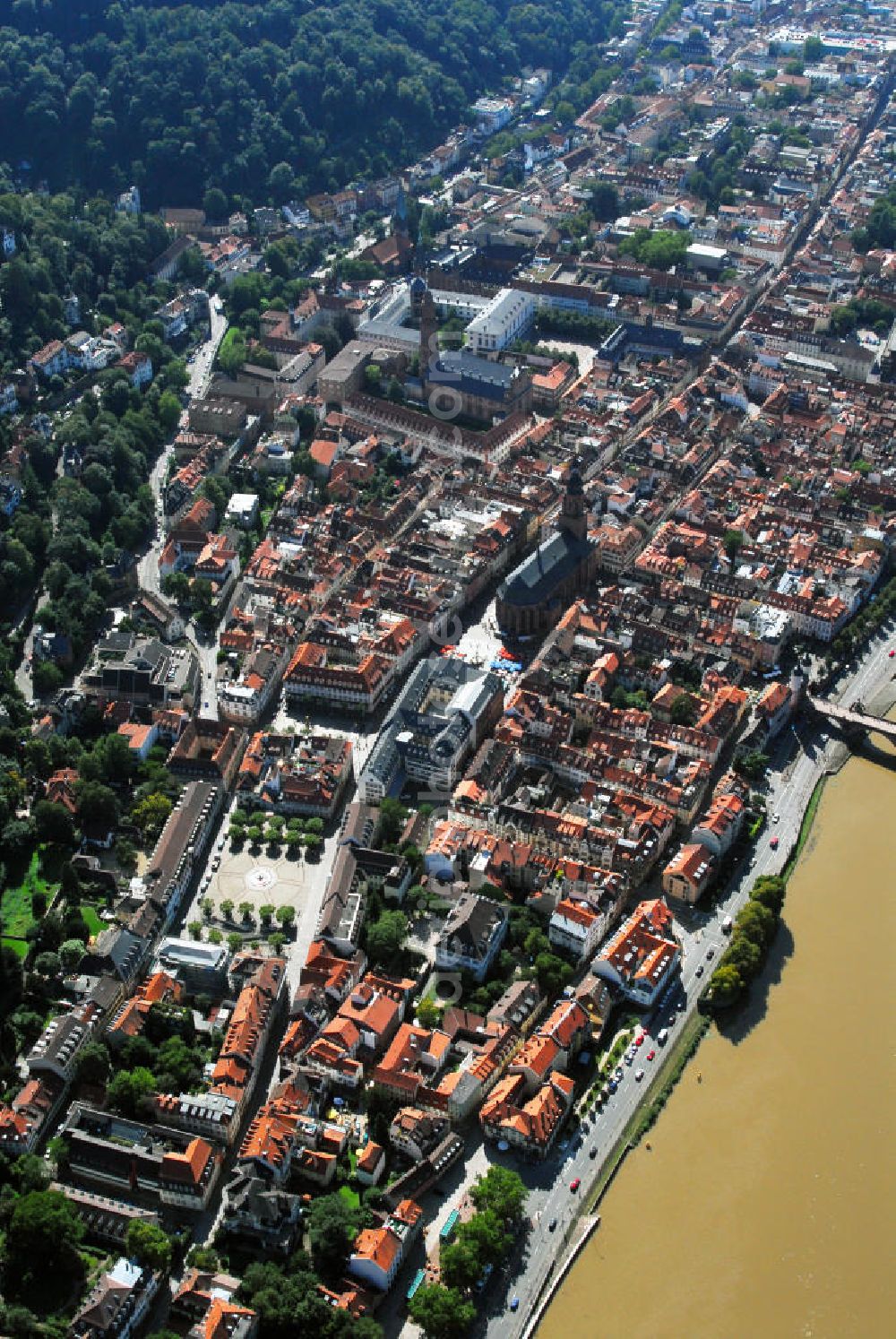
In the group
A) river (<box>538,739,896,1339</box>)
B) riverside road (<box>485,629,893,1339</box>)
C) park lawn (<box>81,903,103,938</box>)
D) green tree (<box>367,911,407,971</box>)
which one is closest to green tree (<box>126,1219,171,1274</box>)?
riverside road (<box>485,629,893,1339</box>)

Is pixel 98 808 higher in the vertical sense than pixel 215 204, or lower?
lower

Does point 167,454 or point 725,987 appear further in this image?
point 167,454

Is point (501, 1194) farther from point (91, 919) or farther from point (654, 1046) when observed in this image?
point (91, 919)

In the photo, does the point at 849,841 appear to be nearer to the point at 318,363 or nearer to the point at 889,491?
the point at 889,491

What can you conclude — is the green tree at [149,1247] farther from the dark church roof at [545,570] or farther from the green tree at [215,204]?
the green tree at [215,204]

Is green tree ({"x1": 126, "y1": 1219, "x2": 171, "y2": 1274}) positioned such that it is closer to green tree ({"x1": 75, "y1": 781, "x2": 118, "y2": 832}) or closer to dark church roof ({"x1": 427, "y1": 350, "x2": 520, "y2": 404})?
green tree ({"x1": 75, "y1": 781, "x2": 118, "y2": 832})

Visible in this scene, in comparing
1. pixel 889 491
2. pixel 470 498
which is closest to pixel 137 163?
pixel 470 498

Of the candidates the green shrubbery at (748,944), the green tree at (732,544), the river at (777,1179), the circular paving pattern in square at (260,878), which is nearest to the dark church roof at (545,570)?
the green tree at (732,544)

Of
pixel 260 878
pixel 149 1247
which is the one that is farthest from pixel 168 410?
pixel 149 1247

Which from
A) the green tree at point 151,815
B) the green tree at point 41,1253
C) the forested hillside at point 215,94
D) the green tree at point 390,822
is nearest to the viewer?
the green tree at point 41,1253
